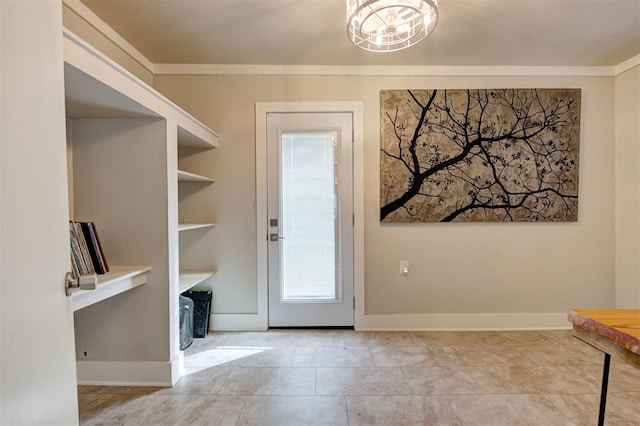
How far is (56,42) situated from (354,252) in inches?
88.2

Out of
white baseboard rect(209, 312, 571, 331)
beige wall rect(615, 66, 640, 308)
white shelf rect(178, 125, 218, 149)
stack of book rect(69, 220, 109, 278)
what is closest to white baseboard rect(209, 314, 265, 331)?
white baseboard rect(209, 312, 571, 331)

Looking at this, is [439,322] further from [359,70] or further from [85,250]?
[85,250]

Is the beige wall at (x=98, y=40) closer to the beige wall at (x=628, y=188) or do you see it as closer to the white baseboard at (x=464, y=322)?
the white baseboard at (x=464, y=322)

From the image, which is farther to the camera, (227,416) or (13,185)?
(227,416)

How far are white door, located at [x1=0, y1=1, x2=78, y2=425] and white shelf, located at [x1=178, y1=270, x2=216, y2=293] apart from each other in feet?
4.32

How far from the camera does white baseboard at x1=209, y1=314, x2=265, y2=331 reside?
260cm

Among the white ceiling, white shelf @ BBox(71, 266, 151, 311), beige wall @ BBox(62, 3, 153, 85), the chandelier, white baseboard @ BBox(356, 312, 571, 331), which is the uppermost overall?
the white ceiling

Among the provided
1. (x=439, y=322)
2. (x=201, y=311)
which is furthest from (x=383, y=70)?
(x=201, y=311)

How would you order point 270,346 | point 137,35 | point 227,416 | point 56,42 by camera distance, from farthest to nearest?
point 270,346, point 137,35, point 227,416, point 56,42

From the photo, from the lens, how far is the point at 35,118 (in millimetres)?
679

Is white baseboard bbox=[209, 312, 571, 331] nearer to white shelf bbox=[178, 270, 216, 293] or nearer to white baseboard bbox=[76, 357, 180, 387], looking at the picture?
white shelf bbox=[178, 270, 216, 293]

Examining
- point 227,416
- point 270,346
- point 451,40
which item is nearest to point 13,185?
point 227,416

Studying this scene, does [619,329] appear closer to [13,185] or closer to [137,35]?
[13,185]

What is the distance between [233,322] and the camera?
2.60 metres
